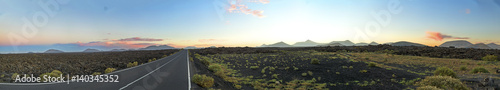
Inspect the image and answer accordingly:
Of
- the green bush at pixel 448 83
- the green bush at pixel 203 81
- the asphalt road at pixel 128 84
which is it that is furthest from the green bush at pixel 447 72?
the asphalt road at pixel 128 84

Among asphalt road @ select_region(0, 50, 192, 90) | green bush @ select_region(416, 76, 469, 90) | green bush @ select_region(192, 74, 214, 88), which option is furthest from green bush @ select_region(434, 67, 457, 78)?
asphalt road @ select_region(0, 50, 192, 90)

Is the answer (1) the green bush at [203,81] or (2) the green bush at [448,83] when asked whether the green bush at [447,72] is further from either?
(1) the green bush at [203,81]

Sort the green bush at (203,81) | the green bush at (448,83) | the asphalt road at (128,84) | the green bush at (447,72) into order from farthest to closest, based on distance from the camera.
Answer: the green bush at (447,72)
the green bush at (203,81)
the asphalt road at (128,84)
the green bush at (448,83)

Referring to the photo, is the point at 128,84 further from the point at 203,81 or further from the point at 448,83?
the point at 448,83

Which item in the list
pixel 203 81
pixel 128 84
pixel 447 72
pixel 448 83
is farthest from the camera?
pixel 447 72

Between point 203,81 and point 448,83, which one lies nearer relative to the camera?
point 448,83

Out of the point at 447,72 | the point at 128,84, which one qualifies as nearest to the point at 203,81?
the point at 128,84

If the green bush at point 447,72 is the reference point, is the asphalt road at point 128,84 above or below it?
below

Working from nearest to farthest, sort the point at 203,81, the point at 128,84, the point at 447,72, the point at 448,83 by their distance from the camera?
the point at 448,83
the point at 128,84
the point at 203,81
the point at 447,72

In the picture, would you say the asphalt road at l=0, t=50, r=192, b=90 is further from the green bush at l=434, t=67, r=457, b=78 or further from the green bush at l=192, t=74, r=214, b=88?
the green bush at l=434, t=67, r=457, b=78

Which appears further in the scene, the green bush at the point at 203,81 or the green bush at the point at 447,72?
the green bush at the point at 447,72

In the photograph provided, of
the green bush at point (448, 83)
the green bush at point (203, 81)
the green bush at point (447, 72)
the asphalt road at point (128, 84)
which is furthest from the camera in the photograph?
the green bush at point (447, 72)

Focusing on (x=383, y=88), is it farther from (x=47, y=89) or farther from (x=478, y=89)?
(x=47, y=89)

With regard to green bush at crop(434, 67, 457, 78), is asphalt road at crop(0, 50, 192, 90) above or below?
below
